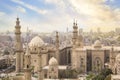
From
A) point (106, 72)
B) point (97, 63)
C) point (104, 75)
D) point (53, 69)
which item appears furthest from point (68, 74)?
point (97, 63)

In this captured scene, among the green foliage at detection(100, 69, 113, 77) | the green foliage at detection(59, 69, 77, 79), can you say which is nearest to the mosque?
the green foliage at detection(59, 69, 77, 79)

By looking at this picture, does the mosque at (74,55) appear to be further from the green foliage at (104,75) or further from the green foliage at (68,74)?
the green foliage at (104,75)

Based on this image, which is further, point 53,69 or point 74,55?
point 74,55

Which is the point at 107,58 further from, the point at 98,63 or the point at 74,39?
the point at 74,39

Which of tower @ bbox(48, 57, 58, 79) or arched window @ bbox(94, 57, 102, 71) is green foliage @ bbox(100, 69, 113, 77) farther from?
arched window @ bbox(94, 57, 102, 71)

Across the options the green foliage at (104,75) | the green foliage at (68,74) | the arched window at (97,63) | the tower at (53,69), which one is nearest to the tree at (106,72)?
the green foliage at (104,75)

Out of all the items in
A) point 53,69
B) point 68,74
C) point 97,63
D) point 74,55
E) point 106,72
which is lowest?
point 68,74

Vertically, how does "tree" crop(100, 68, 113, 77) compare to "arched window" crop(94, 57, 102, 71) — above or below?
below

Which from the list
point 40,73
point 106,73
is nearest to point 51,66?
point 106,73

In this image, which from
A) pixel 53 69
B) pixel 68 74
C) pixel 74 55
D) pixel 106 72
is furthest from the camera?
pixel 74 55

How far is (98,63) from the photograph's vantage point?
1755 cm

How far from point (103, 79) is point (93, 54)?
4698mm

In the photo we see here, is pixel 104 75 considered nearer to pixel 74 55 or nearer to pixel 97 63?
pixel 74 55

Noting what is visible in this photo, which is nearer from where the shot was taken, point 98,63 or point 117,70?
point 117,70
